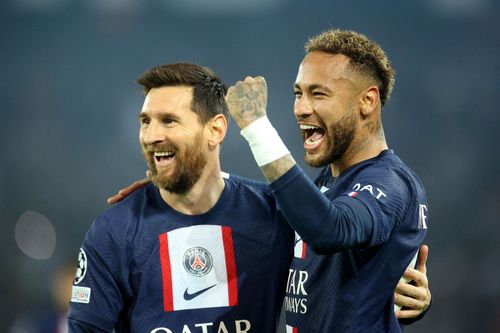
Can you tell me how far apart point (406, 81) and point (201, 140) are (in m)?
5.43

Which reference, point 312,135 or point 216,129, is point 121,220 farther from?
point 312,135

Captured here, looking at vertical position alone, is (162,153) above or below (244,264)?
above

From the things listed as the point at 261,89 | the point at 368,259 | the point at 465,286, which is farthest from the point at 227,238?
the point at 465,286

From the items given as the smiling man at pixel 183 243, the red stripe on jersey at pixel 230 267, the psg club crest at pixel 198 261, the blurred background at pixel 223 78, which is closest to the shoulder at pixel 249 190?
the smiling man at pixel 183 243

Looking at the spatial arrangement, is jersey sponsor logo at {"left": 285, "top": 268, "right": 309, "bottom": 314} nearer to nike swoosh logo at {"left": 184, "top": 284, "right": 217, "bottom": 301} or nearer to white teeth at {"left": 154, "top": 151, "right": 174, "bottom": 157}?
nike swoosh logo at {"left": 184, "top": 284, "right": 217, "bottom": 301}

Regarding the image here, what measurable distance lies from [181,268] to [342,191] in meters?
0.75

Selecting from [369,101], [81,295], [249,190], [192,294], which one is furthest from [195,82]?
[81,295]

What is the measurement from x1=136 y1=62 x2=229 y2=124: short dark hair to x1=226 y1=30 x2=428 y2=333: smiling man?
45 cm

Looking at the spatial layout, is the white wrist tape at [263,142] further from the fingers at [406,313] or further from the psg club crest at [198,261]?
the fingers at [406,313]

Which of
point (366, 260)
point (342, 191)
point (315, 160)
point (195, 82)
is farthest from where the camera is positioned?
point (195, 82)

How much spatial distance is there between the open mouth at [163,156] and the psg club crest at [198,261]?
392mm

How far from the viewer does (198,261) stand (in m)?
3.28

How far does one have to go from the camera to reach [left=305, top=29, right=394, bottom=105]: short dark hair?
10.3ft

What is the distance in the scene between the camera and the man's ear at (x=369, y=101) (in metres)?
3.13
